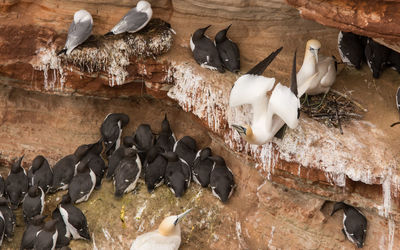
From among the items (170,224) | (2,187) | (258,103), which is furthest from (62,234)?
(258,103)

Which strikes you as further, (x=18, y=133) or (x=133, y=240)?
(x=18, y=133)

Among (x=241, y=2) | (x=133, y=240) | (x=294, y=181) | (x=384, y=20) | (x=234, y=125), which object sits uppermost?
(x=384, y=20)

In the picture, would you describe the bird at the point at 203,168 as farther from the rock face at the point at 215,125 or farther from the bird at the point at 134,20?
the bird at the point at 134,20

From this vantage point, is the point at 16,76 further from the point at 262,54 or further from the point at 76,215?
the point at 262,54

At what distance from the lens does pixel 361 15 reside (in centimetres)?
884

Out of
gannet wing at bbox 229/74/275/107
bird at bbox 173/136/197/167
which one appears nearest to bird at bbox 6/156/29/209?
bird at bbox 173/136/197/167

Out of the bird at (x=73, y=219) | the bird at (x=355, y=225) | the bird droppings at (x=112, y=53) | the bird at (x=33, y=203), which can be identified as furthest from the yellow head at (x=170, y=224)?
the bird droppings at (x=112, y=53)

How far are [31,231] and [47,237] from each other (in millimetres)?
324

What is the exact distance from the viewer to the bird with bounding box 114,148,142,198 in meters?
11.3

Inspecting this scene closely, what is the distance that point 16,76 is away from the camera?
11914mm

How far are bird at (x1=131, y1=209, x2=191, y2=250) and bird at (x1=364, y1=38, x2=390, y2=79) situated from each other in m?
3.58

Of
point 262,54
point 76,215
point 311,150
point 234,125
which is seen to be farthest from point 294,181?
point 76,215

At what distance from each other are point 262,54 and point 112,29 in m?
2.43

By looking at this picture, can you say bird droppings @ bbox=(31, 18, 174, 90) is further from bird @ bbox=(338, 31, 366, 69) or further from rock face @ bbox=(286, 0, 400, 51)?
rock face @ bbox=(286, 0, 400, 51)
